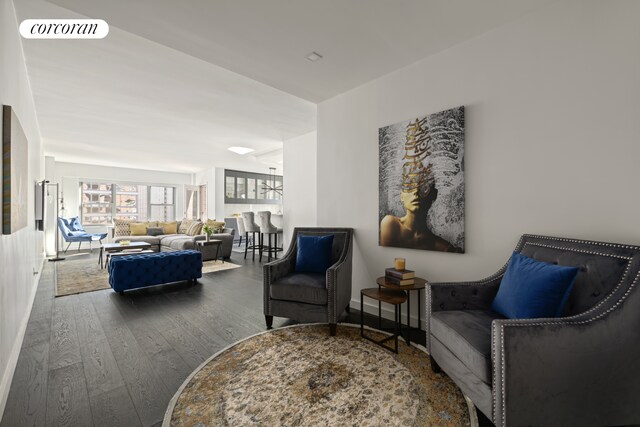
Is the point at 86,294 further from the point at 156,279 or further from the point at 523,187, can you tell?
the point at 523,187

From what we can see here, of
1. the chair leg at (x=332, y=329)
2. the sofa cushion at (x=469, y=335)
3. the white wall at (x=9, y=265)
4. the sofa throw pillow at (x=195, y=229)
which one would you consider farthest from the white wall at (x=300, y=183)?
the white wall at (x=9, y=265)

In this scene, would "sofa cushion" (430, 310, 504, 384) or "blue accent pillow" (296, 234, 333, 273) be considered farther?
"blue accent pillow" (296, 234, 333, 273)

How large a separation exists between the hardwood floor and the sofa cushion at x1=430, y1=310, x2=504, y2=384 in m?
0.79

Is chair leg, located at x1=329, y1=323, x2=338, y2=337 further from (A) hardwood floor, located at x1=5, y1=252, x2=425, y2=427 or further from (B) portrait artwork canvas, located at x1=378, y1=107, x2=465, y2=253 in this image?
(B) portrait artwork canvas, located at x1=378, y1=107, x2=465, y2=253

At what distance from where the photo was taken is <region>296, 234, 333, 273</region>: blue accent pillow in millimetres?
3092

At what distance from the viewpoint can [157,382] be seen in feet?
6.26

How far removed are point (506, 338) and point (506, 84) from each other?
1969mm

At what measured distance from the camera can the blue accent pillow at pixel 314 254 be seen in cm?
309

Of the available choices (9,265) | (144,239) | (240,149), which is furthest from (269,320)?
(144,239)

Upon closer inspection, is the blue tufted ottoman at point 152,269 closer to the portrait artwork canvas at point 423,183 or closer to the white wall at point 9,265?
the white wall at point 9,265

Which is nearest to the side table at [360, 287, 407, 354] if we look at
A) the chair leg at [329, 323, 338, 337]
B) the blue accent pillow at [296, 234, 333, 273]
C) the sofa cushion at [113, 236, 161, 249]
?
the chair leg at [329, 323, 338, 337]

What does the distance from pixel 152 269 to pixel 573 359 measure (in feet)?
14.9

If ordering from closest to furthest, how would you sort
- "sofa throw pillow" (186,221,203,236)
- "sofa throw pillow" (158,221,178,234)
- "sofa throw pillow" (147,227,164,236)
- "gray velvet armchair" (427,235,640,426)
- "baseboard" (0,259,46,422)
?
1. "gray velvet armchair" (427,235,640,426)
2. "baseboard" (0,259,46,422)
3. "sofa throw pillow" (186,221,203,236)
4. "sofa throw pillow" (147,227,164,236)
5. "sofa throw pillow" (158,221,178,234)

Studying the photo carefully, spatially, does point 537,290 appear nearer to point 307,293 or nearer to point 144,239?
point 307,293
